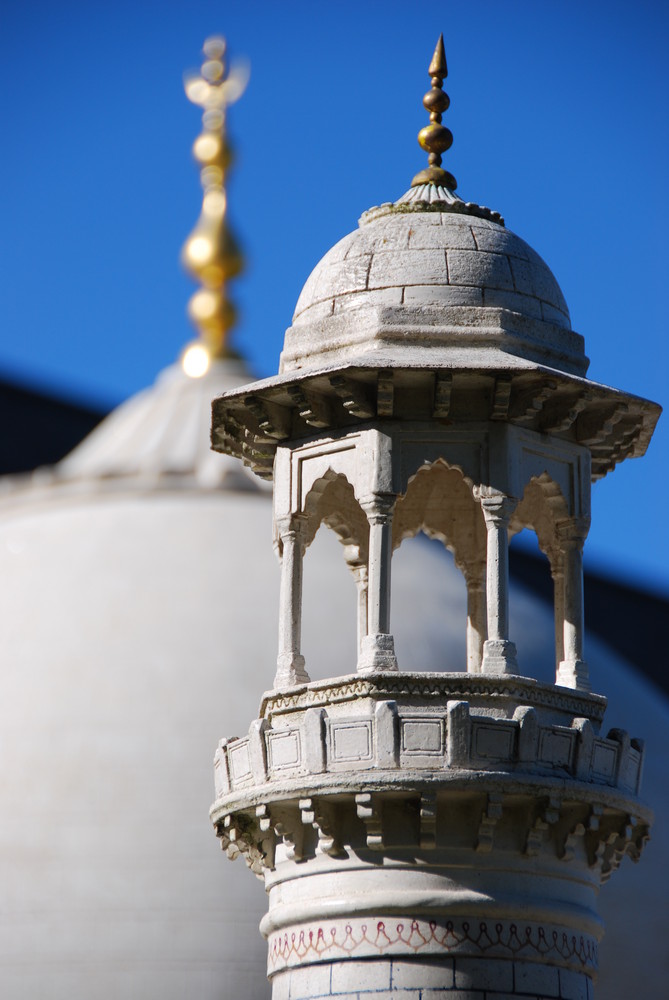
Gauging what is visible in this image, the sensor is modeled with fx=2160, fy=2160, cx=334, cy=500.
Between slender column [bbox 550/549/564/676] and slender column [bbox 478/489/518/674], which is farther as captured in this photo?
slender column [bbox 550/549/564/676]

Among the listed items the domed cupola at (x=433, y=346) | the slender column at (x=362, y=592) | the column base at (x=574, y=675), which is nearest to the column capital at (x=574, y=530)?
the domed cupola at (x=433, y=346)

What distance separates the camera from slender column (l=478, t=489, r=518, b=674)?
12898 mm

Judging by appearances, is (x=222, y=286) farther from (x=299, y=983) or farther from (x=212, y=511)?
(x=299, y=983)

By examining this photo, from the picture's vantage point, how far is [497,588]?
13.1m

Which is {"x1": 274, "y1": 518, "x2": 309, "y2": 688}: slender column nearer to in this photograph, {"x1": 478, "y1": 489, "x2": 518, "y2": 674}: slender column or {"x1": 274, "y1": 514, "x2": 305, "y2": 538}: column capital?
{"x1": 274, "y1": 514, "x2": 305, "y2": 538}: column capital

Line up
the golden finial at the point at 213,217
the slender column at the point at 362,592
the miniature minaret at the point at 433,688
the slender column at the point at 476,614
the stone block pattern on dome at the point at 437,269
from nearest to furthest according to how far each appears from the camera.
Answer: the miniature minaret at the point at 433,688
the stone block pattern on dome at the point at 437,269
the slender column at the point at 362,592
the slender column at the point at 476,614
the golden finial at the point at 213,217

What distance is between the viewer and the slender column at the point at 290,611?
1346 cm

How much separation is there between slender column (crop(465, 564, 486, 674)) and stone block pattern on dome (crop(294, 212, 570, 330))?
1985 mm

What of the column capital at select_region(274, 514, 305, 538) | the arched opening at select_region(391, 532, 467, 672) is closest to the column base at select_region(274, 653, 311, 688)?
the column capital at select_region(274, 514, 305, 538)

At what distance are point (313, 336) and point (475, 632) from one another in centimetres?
246

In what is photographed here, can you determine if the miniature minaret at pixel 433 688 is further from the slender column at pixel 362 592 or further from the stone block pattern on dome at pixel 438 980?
the slender column at pixel 362 592

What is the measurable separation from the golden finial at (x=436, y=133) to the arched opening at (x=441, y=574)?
196cm

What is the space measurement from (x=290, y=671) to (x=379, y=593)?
0.83 m

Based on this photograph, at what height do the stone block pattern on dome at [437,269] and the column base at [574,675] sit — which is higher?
the stone block pattern on dome at [437,269]
